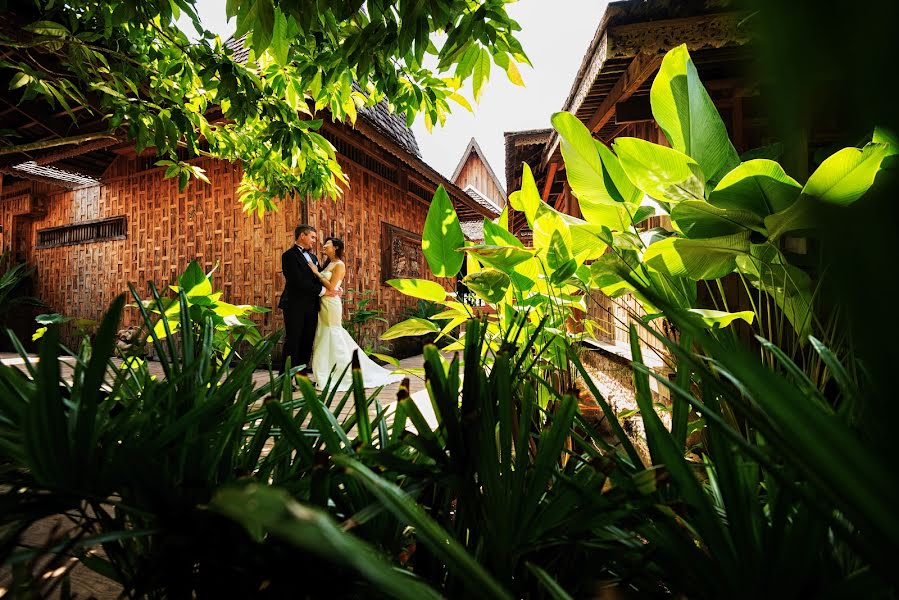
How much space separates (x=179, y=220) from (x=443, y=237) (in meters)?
7.34

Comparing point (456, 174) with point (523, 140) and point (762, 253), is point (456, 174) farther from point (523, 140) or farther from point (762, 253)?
point (762, 253)

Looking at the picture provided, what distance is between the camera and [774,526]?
335 millimetres

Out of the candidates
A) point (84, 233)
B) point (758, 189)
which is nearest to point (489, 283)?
point (758, 189)

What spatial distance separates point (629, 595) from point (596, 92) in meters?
2.54

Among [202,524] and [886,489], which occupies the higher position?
[886,489]

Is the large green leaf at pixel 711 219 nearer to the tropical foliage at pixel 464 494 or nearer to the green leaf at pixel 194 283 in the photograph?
the tropical foliage at pixel 464 494

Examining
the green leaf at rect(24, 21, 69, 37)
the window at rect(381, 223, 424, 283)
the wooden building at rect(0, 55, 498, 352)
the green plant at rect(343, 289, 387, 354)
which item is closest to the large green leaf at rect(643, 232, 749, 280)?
the green leaf at rect(24, 21, 69, 37)

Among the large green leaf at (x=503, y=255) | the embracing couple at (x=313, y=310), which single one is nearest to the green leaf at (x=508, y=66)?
the large green leaf at (x=503, y=255)

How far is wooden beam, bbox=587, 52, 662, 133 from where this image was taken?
175 cm

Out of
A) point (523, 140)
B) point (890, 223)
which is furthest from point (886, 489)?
point (523, 140)

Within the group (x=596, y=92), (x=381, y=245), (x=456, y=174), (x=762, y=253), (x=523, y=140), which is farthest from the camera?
(x=456, y=174)

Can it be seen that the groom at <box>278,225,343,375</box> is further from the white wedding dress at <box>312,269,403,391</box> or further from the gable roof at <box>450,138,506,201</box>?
the gable roof at <box>450,138,506,201</box>

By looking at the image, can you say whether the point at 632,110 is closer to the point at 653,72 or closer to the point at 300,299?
the point at 653,72

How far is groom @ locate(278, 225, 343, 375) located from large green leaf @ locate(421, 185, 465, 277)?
3.86 meters
